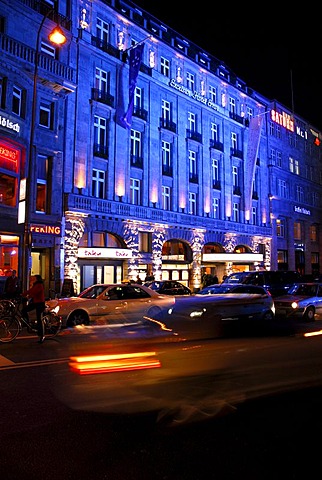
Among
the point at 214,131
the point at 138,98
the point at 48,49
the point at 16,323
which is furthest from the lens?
the point at 214,131

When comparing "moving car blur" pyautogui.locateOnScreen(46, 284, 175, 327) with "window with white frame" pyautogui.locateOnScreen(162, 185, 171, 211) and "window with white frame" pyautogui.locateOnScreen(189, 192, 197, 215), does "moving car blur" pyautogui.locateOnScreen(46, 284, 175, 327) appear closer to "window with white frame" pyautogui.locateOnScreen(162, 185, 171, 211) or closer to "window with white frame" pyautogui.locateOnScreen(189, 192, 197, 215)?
"window with white frame" pyautogui.locateOnScreen(162, 185, 171, 211)

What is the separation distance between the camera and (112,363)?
866 centimetres

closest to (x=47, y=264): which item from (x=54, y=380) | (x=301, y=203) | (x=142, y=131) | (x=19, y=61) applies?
(x=19, y=61)

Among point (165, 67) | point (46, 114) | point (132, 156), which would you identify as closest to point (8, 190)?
point (46, 114)

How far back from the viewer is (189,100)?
37250mm

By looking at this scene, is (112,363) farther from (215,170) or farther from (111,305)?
(215,170)

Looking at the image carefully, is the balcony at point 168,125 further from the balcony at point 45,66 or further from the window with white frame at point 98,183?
the balcony at point 45,66

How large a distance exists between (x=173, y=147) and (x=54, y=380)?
3016 centimetres

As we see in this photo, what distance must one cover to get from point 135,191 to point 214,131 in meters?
13.1

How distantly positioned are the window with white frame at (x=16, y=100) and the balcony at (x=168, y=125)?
13.6 metres

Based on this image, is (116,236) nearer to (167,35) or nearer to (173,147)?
(173,147)

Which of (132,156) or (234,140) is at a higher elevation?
(234,140)

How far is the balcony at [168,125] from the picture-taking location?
113ft

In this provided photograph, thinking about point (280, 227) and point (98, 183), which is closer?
point (98, 183)
